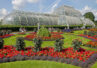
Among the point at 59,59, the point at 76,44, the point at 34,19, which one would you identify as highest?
the point at 34,19

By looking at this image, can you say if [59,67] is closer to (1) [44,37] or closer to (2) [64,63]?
(2) [64,63]

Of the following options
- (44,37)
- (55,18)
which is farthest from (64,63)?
(55,18)

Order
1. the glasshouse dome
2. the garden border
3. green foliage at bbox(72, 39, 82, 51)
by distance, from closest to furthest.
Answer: the garden border < green foliage at bbox(72, 39, 82, 51) < the glasshouse dome

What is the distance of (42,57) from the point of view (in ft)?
29.3

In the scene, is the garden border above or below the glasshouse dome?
below

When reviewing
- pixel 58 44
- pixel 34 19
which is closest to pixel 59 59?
pixel 58 44

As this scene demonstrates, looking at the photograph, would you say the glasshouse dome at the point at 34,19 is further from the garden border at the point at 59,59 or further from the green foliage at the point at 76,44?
the garden border at the point at 59,59

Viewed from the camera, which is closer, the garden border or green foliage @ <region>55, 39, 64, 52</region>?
the garden border

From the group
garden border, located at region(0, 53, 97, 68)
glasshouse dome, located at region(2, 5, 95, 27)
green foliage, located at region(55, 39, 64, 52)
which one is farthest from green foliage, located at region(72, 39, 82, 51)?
glasshouse dome, located at region(2, 5, 95, 27)

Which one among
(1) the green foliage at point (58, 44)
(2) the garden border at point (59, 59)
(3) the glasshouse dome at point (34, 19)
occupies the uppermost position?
(3) the glasshouse dome at point (34, 19)

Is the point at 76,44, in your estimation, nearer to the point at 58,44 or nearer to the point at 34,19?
the point at 58,44

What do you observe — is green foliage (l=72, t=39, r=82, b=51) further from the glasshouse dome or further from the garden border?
the glasshouse dome

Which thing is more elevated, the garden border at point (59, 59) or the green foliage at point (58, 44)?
the green foliage at point (58, 44)

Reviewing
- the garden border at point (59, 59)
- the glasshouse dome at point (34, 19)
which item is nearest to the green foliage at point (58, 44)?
the garden border at point (59, 59)
